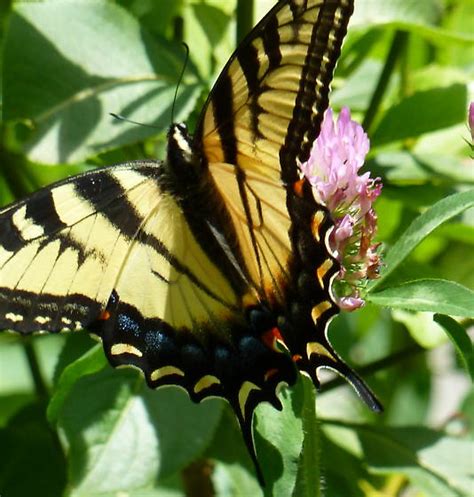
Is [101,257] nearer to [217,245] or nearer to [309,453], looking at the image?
[217,245]

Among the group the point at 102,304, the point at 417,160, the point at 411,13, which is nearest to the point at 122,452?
the point at 102,304

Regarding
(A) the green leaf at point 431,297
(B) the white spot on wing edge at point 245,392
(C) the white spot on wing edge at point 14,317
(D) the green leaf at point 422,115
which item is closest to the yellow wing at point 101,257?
(C) the white spot on wing edge at point 14,317

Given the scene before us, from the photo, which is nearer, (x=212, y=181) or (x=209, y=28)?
(x=212, y=181)

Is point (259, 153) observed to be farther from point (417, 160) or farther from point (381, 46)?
point (381, 46)

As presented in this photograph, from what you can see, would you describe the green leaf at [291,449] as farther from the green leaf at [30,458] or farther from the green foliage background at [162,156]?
the green leaf at [30,458]

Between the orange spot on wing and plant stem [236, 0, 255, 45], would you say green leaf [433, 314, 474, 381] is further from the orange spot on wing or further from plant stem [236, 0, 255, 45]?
plant stem [236, 0, 255, 45]

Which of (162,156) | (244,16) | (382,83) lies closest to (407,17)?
(382,83)
